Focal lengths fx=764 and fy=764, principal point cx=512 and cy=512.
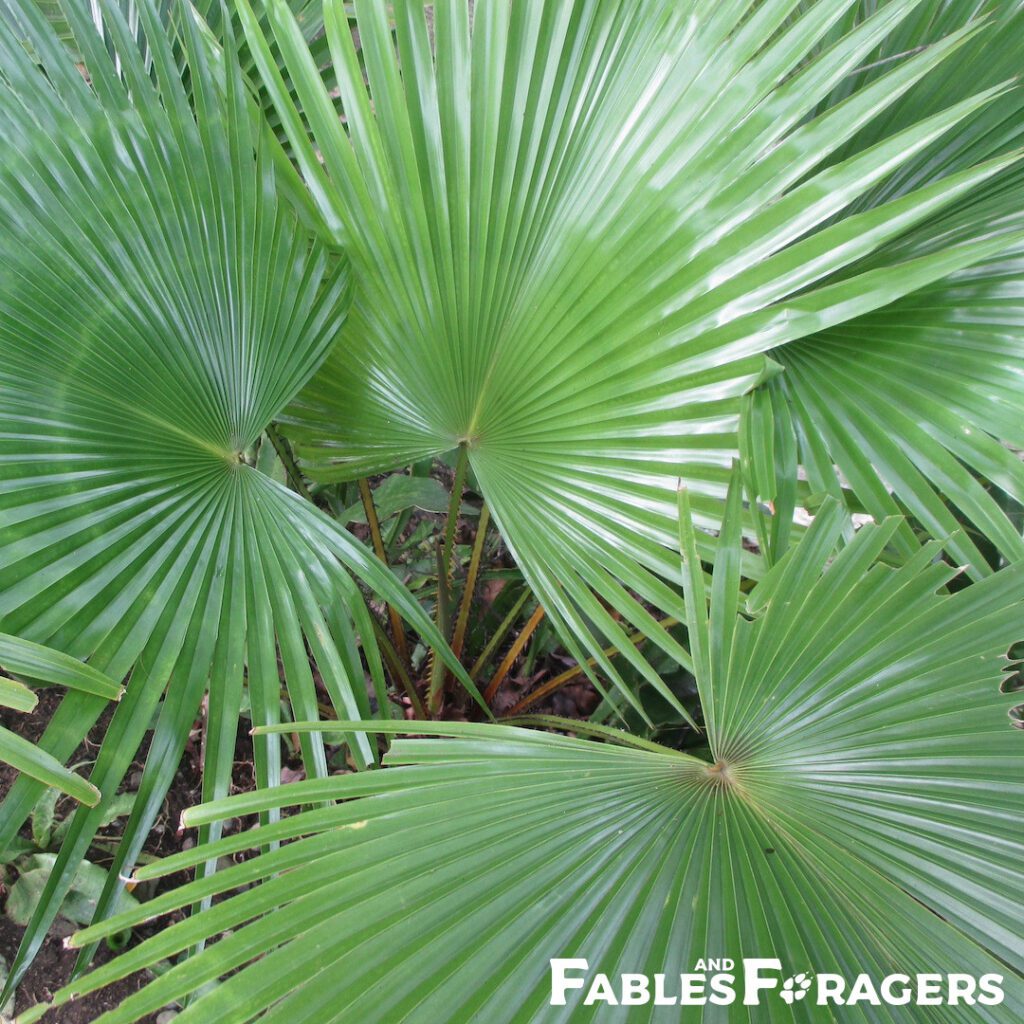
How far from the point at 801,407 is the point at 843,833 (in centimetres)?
43

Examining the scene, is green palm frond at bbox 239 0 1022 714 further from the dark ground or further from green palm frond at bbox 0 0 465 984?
the dark ground

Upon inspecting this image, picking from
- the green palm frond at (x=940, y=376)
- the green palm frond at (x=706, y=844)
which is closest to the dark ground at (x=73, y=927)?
the green palm frond at (x=706, y=844)

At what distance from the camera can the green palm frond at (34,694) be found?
1.84 ft

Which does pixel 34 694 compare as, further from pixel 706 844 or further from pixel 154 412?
pixel 706 844

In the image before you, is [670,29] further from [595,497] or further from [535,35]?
[595,497]

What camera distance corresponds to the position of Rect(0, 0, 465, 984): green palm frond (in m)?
0.71

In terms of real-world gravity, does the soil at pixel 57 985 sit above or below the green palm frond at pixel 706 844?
below

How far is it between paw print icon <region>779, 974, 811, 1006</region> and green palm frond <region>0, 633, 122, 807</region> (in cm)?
52

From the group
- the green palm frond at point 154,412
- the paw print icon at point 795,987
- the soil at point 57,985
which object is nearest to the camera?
the paw print icon at point 795,987

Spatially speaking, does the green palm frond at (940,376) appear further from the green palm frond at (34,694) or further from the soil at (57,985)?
the soil at (57,985)

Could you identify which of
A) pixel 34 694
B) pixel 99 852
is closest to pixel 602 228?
pixel 34 694

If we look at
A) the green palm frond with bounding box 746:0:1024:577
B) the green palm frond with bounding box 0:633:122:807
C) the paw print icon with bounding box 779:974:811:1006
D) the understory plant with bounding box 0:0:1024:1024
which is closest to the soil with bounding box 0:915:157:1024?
the understory plant with bounding box 0:0:1024:1024

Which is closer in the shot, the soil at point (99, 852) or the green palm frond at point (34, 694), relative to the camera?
the green palm frond at point (34, 694)

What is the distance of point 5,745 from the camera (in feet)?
1.84
